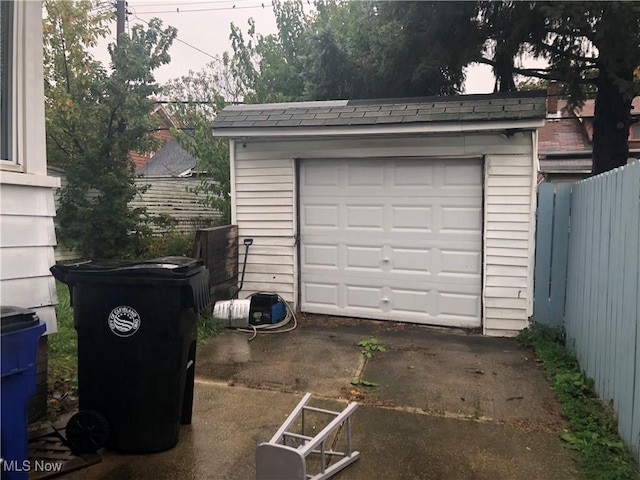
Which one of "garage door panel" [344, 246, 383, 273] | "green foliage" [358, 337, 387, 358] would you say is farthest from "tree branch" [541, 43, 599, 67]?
"green foliage" [358, 337, 387, 358]

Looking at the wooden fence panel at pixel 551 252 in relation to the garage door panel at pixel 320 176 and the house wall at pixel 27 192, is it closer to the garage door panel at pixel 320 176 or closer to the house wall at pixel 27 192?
the garage door panel at pixel 320 176

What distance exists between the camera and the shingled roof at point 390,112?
17.9ft

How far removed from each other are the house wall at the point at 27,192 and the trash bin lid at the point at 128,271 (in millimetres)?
189

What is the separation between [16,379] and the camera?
2.22 metres

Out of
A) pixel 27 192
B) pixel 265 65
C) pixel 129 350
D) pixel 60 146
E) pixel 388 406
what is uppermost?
pixel 265 65

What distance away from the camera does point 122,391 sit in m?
2.82

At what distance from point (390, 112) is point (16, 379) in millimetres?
4914

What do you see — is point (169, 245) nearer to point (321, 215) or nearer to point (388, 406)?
point (321, 215)

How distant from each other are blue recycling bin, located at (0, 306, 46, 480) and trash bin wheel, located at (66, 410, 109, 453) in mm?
474

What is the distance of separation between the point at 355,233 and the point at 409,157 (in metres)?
1.20

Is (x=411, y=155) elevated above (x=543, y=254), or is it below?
above

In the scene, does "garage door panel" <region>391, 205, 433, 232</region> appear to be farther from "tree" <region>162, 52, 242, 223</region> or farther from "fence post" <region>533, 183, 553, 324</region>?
"tree" <region>162, 52, 242, 223</region>

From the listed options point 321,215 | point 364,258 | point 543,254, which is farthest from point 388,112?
point 543,254

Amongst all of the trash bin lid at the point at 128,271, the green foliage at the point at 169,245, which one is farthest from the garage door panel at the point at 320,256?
the trash bin lid at the point at 128,271
